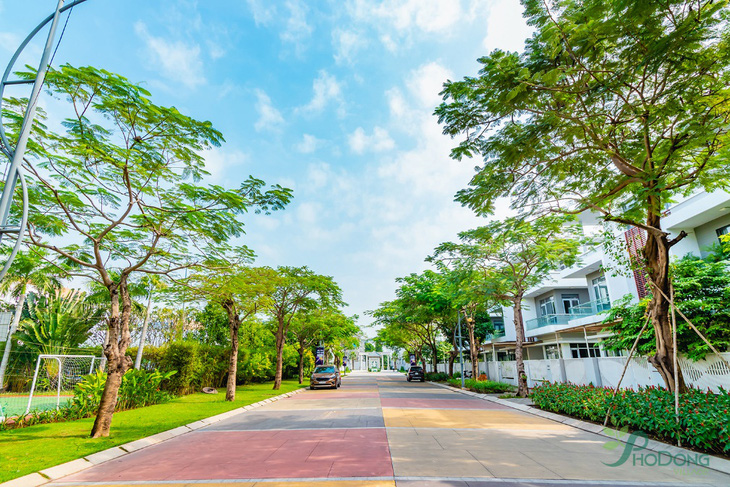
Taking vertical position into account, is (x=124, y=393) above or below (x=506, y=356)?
below

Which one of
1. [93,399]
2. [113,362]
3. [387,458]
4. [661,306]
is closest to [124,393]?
[93,399]

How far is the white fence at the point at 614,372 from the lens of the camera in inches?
370

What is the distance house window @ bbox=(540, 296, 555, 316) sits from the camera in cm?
3100

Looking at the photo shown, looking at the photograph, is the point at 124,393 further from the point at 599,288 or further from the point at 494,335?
the point at 494,335

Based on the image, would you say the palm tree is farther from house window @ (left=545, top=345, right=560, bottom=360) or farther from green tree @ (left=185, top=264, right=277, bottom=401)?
house window @ (left=545, top=345, right=560, bottom=360)

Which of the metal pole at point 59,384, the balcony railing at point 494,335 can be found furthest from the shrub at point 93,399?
the balcony railing at point 494,335

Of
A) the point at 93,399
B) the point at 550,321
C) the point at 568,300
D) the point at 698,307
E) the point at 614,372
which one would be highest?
the point at 568,300

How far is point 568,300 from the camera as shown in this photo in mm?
30109

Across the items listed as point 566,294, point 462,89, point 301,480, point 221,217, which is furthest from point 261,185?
point 566,294

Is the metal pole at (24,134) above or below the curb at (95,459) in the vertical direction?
above

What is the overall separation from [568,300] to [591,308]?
683 cm

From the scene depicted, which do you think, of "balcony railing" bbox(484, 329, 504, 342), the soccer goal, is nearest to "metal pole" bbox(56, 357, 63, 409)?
the soccer goal

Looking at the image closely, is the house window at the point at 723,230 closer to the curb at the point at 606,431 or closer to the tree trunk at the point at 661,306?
the tree trunk at the point at 661,306

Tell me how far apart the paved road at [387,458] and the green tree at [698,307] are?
5414 mm
